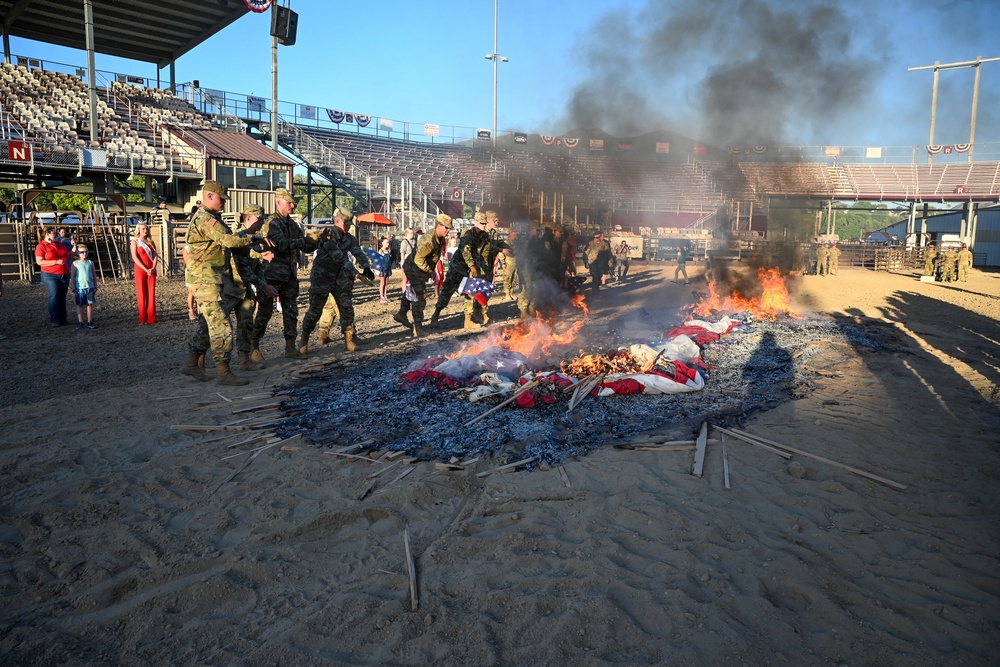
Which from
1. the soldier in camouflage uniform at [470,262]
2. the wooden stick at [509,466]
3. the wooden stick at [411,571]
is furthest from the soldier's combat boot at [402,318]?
the wooden stick at [411,571]

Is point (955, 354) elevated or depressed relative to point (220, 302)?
depressed

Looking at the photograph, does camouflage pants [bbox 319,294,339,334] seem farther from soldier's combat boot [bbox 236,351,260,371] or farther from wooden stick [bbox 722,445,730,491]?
wooden stick [bbox 722,445,730,491]

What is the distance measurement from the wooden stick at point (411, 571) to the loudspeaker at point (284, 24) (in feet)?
86.8

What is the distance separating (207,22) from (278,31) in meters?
6.21

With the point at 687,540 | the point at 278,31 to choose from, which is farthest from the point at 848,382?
the point at 278,31

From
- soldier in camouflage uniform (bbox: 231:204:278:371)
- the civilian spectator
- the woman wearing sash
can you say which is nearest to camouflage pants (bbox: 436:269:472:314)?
soldier in camouflage uniform (bbox: 231:204:278:371)

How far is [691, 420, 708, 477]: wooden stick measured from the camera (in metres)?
4.83

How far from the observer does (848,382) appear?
762 cm

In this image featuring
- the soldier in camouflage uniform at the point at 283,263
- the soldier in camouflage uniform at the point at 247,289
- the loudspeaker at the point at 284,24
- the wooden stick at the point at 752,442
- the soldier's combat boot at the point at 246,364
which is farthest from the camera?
the loudspeaker at the point at 284,24

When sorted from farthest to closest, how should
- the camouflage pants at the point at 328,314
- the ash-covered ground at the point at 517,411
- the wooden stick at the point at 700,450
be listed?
the camouflage pants at the point at 328,314
the ash-covered ground at the point at 517,411
the wooden stick at the point at 700,450

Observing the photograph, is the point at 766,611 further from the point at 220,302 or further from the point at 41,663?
the point at 220,302

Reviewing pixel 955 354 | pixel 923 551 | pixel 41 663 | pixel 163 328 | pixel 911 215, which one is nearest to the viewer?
pixel 41 663

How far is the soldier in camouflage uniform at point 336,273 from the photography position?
9.02 metres

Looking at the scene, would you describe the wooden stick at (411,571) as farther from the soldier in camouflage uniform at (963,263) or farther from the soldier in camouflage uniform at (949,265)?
the soldier in camouflage uniform at (963,263)
